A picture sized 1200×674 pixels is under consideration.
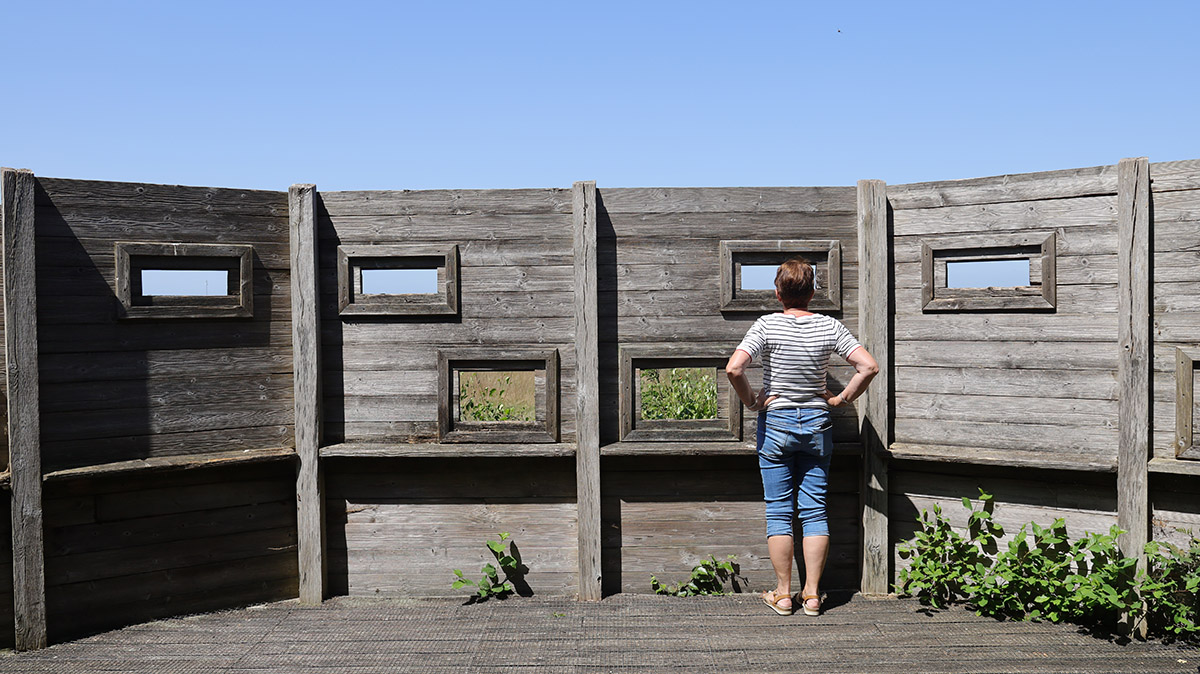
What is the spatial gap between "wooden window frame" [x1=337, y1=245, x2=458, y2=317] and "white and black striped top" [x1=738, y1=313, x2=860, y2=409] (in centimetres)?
179

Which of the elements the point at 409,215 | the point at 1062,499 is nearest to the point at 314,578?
the point at 409,215

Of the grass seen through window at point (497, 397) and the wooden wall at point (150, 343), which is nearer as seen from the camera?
the wooden wall at point (150, 343)

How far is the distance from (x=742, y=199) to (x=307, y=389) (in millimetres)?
2866

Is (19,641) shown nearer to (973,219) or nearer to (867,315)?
(867,315)

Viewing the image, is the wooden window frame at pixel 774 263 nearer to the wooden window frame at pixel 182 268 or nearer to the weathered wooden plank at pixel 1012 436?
the weathered wooden plank at pixel 1012 436

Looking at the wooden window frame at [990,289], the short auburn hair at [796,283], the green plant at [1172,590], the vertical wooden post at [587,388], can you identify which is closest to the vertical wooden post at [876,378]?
the wooden window frame at [990,289]

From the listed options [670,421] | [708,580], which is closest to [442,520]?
[670,421]

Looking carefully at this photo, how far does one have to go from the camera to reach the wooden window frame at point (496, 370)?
5.21 meters

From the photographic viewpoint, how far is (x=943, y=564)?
200 inches

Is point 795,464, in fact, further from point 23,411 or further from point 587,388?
point 23,411

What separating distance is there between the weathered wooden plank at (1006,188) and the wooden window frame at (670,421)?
1.42 m

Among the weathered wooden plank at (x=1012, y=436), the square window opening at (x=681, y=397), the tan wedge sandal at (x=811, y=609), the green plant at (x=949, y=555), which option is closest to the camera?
the weathered wooden plank at (x=1012, y=436)

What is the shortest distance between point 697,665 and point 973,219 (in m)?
2.93

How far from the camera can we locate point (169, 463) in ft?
16.1
